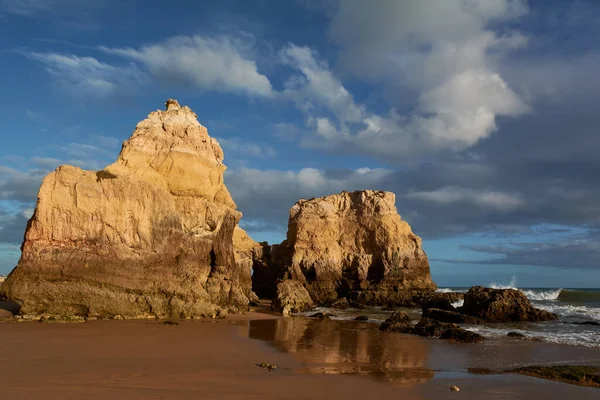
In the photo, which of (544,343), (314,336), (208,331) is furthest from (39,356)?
(544,343)

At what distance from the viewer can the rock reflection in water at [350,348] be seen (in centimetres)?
1116

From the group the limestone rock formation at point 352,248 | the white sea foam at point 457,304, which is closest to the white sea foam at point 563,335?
the white sea foam at point 457,304

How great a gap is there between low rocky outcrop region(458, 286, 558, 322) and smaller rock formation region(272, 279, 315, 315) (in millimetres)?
11199

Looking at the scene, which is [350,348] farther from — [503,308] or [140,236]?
[503,308]

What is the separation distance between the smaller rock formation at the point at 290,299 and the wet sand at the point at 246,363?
36.5 feet

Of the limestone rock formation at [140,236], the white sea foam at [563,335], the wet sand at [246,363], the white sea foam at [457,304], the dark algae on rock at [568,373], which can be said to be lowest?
the wet sand at [246,363]

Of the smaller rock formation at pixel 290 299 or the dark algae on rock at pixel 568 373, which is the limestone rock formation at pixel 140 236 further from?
the dark algae on rock at pixel 568 373

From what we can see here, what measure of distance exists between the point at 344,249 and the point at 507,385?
3601cm

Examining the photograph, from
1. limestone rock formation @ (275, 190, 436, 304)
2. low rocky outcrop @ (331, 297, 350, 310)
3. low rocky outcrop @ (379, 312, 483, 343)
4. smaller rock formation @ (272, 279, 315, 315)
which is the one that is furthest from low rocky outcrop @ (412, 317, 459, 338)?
limestone rock formation @ (275, 190, 436, 304)

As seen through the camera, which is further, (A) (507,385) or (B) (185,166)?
(B) (185,166)

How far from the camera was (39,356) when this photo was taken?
1159 centimetres

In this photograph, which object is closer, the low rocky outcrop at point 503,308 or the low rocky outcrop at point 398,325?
the low rocky outcrop at point 398,325

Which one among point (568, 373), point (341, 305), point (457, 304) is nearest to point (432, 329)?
point (568, 373)

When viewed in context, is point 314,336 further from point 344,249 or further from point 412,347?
point 344,249
